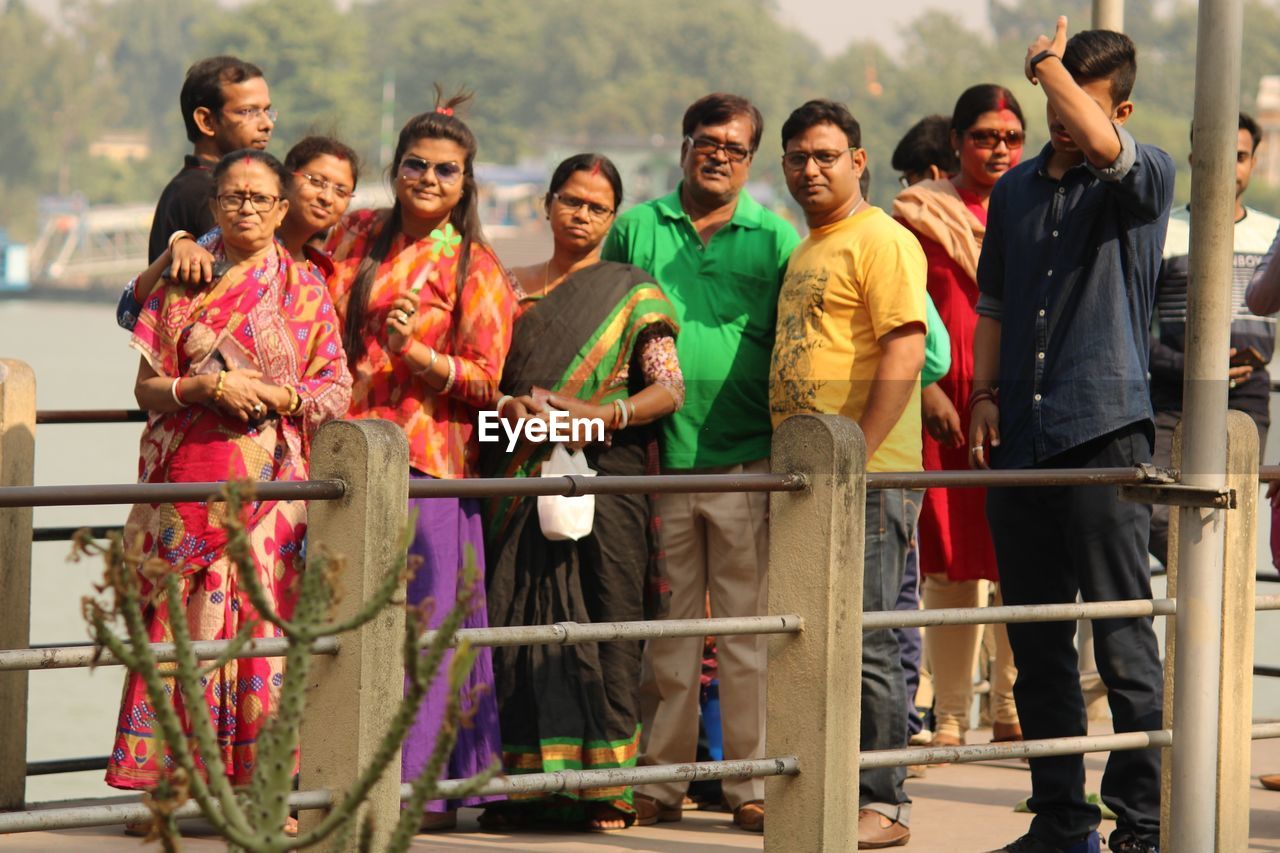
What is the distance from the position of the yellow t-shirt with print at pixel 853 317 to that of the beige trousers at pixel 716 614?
298mm

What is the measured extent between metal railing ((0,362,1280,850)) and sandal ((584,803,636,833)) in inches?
32.1

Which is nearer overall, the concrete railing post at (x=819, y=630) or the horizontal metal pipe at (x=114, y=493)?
the horizontal metal pipe at (x=114, y=493)

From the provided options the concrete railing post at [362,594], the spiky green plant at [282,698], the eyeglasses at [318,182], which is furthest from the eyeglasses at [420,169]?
the spiky green plant at [282,698]

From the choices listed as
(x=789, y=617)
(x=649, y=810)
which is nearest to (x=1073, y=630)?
(x=789, y=617)

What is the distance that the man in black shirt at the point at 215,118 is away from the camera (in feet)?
14.8

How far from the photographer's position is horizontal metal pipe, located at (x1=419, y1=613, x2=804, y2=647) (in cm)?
304

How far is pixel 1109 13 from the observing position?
5348 millimetres

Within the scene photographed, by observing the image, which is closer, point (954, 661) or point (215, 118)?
point (215, 118)

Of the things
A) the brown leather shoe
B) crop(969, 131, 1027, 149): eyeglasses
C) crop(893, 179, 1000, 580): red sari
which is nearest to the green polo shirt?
crop(893, 179, 1000, 580): red sari

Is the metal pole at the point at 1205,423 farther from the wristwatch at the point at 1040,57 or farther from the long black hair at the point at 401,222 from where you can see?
the long black hair at the point at 401,222

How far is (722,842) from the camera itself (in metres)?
4.14

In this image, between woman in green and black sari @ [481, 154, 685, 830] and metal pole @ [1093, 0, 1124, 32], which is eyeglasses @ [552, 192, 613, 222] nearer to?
woman in green and black sari @ [481, 154, 685, 830]

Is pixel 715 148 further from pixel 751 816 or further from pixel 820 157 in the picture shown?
pixel 751 816

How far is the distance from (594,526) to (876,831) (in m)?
0.92
